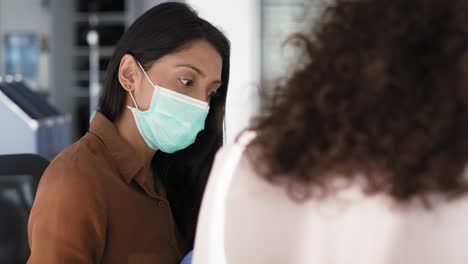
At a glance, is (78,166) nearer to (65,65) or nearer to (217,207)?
(217,207)

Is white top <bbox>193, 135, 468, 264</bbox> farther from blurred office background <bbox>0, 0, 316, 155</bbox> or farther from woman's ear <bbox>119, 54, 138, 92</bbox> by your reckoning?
blurred office background <bbox>0, 0, 316, 155</bbox>

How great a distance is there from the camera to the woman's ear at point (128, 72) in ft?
4.76

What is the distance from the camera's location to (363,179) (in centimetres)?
66

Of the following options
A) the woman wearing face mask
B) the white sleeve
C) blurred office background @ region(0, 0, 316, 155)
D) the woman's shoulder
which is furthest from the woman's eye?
blurred office background @ region(0, 0, 316, 155)

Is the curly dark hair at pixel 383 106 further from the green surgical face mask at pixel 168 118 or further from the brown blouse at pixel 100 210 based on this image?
the green surgical face mask at pixel 168 118

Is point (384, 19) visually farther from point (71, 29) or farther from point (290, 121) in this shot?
point (71, 29)

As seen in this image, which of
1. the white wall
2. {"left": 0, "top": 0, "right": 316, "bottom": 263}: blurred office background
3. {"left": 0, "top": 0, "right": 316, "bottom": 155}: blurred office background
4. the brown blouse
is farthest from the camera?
{"left": 0, "top": 0, "right": 316, "bottom": 155}: blurred office background

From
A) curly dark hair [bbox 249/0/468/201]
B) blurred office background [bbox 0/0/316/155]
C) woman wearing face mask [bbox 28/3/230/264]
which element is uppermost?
curly dark hair [bbox 249/0/468/201]

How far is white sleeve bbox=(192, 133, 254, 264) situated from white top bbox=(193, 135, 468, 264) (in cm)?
1

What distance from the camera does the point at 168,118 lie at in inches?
59.4

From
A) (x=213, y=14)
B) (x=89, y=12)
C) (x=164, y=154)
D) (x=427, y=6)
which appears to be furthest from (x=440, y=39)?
(x=89, y=12)

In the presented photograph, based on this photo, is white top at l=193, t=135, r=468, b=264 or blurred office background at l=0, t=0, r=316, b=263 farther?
blurred office background at l=0, t=0, r=316, b=263

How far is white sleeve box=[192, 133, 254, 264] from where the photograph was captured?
682 mm

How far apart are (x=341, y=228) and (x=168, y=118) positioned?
89 centimetres
